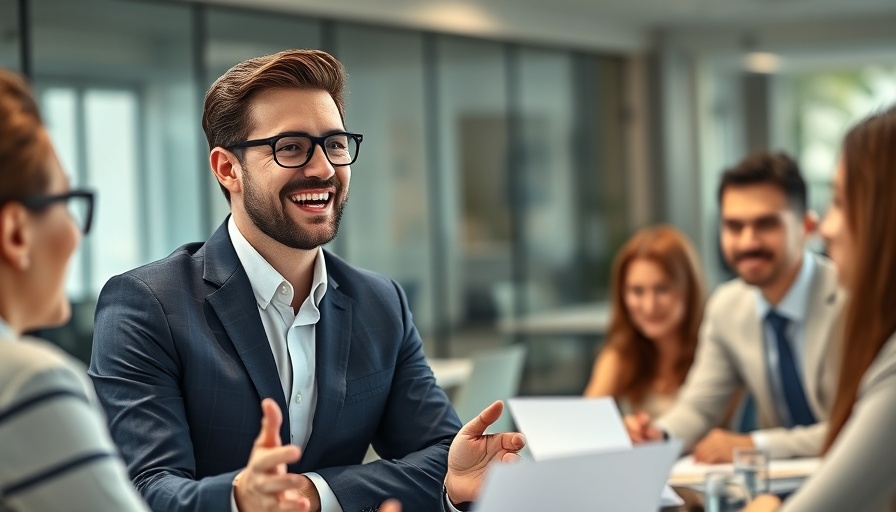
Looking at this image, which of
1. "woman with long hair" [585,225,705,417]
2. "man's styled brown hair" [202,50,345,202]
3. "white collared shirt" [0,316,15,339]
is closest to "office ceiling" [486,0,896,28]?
"woman with long hair" [585,225,705,417]

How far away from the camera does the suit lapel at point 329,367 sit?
6.61 ft

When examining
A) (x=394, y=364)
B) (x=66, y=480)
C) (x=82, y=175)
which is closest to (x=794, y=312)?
(x=394, y=364)

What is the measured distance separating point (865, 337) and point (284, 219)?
99 centimetres

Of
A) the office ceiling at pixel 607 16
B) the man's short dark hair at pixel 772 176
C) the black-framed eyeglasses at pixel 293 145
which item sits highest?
the office ceiling at pixel 607 16

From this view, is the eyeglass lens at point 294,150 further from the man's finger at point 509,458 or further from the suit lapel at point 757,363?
the suit lapel at point 757,363

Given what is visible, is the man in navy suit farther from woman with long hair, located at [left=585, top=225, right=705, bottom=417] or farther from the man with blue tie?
woman with long hair, located at [left=585, top=225, right=705, bottom=417]

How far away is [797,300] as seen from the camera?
340 centimetres

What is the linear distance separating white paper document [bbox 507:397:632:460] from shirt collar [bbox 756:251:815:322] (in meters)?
1.19

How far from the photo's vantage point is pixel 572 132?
8.84 m

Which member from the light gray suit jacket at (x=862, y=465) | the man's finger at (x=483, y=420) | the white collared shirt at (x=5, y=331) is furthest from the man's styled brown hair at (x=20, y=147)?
the light gray suit jacket at (x=862, y=465)

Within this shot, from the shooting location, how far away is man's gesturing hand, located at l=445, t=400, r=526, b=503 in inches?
74.4

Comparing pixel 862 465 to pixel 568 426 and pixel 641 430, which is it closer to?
pixel 568 426

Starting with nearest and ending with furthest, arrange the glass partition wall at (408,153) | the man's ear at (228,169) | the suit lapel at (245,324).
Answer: the suit lapel at (245,324) < the man's ear at (228,169) < the glass partition wall at (408,153)

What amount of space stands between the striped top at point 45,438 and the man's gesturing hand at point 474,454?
76 cm
